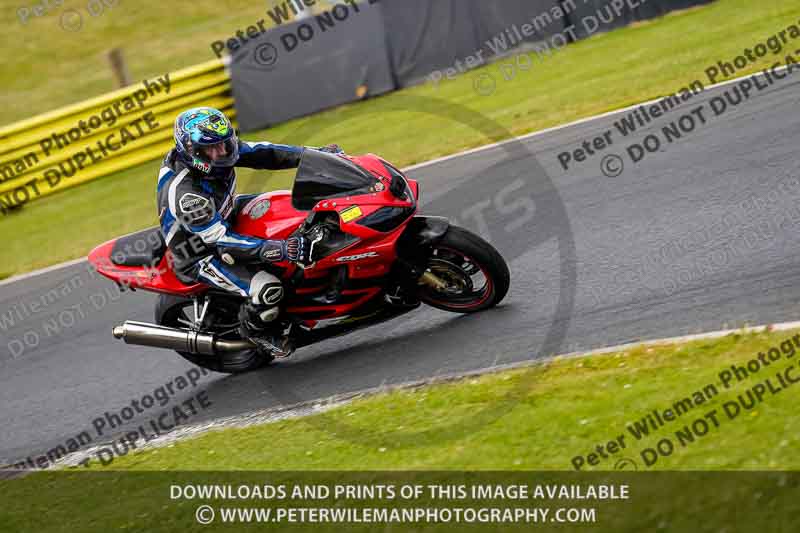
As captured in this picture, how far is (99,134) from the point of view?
16094 millimetres

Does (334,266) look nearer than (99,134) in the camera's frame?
Yes

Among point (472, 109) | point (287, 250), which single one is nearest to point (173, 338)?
point (287, 250)

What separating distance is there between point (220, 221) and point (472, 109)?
8478 millimetres

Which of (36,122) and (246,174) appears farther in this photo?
(36,122)

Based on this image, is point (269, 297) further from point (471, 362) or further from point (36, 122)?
point (36, 122)

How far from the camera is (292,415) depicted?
6473 mm

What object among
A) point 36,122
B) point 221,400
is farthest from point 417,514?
point 36,122

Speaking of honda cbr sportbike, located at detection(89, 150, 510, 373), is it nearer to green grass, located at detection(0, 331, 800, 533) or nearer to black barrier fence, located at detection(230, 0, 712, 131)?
green grass, located at detection(0, 331, 800, 533)

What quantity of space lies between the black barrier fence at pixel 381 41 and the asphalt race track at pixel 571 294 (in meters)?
6.84

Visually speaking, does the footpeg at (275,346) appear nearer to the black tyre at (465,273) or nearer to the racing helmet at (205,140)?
the black tyre at (465,273)

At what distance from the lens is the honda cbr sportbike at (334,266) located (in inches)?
254

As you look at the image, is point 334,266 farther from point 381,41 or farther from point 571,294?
point 381,41

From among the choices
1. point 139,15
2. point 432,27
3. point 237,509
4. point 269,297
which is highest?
point 139,15

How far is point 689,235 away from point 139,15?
25.9 metres
